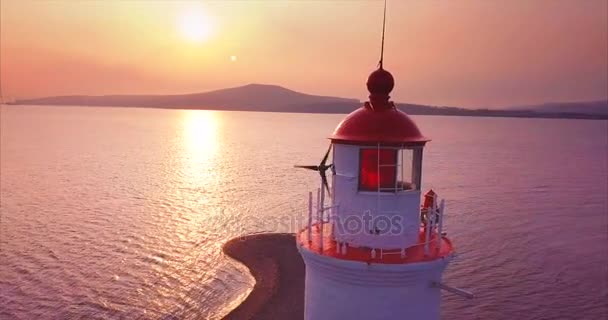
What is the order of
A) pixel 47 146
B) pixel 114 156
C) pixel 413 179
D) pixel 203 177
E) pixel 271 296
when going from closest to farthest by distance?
1. pixel 413 179
2. pixel 271 296
3. pixel 203 177
4. pixel 114 156
5. pixel 47 146

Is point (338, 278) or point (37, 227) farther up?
point (338, 278)

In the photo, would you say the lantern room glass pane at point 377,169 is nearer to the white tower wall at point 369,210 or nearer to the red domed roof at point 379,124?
the white tower wall at point 369,210

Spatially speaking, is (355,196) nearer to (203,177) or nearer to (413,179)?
(413,179)

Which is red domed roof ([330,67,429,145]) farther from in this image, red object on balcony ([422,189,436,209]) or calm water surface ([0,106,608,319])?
calm water surface ([0,106,608,319])

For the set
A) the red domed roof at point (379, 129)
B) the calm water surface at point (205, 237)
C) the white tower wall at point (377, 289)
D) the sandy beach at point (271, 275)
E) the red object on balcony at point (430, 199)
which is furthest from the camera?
the calm water surface at point (205, 237)

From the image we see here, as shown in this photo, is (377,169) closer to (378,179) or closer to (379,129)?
(378,179)

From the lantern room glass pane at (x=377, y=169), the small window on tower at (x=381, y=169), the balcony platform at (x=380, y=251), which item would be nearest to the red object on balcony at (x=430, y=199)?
the balcony platform at (x=380, y=251)

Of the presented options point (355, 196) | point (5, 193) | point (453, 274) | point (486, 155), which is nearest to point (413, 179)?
point (355, 196)

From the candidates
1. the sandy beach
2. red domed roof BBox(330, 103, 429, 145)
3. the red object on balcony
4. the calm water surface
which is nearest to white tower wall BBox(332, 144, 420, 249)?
red domed roof BBox(330, 103, 429, 145)
